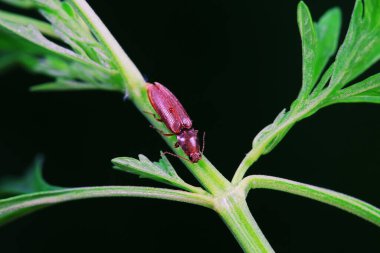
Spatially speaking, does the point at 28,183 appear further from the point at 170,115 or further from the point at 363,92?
the point at 363,92

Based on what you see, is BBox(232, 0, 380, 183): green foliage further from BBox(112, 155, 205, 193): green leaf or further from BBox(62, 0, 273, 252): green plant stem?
BBox(112, 155, 205, 193): green leaf

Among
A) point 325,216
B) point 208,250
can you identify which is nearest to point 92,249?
point 208,250

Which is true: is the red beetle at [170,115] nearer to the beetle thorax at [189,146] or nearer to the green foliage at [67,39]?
the beetle thorax at [189,146]

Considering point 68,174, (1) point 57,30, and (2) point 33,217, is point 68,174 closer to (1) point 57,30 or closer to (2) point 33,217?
(2) point 33,217

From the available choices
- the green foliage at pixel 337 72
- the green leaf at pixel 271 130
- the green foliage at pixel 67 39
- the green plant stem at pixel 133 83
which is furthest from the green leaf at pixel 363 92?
the green foliage at pixel 67 39

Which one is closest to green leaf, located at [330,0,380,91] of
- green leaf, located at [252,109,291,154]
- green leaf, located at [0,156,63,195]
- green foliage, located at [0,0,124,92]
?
green leaf, located at [252,109,291,154]
